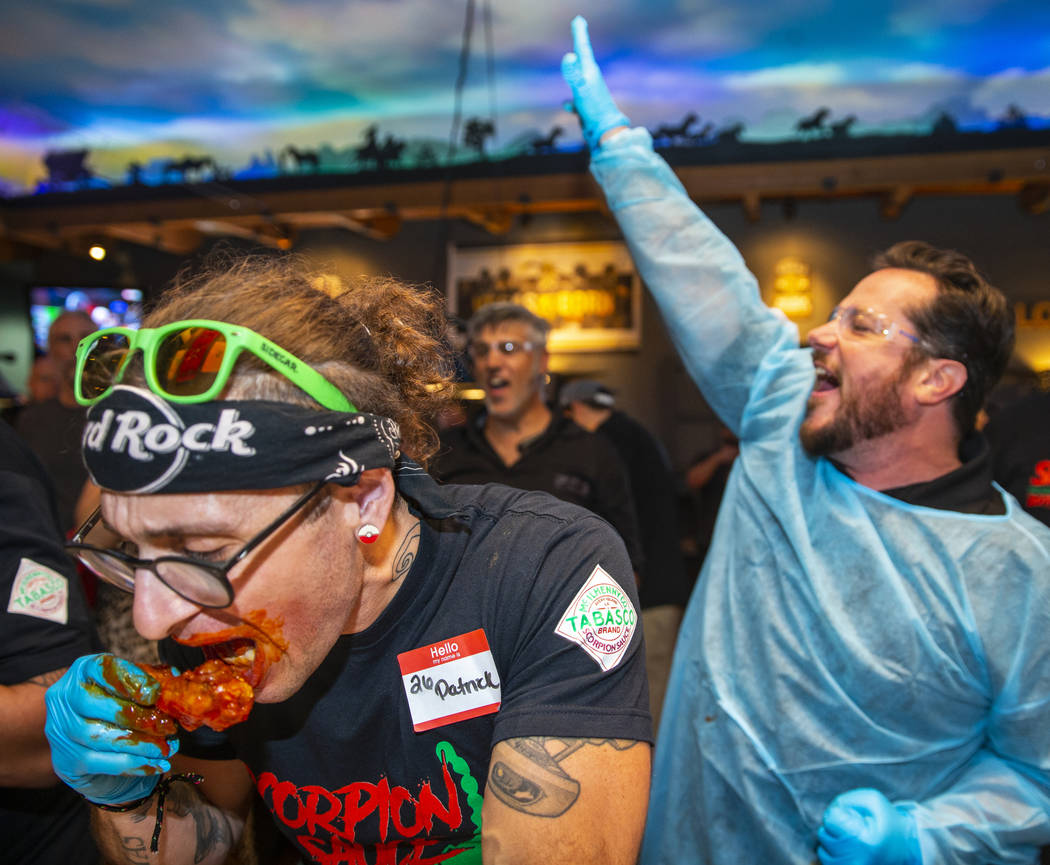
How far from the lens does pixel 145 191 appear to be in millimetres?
5398

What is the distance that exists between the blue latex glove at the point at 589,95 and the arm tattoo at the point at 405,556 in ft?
4.47

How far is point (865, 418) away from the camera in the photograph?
5.59 feet

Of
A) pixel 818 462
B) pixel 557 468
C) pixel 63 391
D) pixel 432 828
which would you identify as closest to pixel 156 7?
pixel 63 391

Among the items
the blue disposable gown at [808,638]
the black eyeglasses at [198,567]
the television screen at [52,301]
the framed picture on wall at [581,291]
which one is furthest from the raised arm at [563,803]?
the framed picture on wall at [581,291]

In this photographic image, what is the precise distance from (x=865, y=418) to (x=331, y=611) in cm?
128

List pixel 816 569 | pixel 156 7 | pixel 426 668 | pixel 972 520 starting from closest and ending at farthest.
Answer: pixel 426 668 < pixel 972 520 < pixel 816 569 < pixel 156 7

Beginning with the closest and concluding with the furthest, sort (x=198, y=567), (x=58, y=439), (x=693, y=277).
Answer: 1. (x=198, y=567)
2. (x=693, y=277)
3. (x=58, y=439)

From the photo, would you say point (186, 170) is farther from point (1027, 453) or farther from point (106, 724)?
point (1027, 453)

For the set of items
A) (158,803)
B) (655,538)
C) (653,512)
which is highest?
(158,803)

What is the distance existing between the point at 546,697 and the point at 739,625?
92cm

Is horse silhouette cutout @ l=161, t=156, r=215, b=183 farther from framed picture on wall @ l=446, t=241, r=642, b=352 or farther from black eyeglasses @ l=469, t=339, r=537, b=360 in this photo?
black eyeglasses @ l=469, t=339, r=537, b=360

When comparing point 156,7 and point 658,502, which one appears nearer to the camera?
point 658,502

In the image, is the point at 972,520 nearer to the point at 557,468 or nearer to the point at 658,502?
the point at 557,468

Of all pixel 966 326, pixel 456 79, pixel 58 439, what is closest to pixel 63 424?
pixel 58 439
